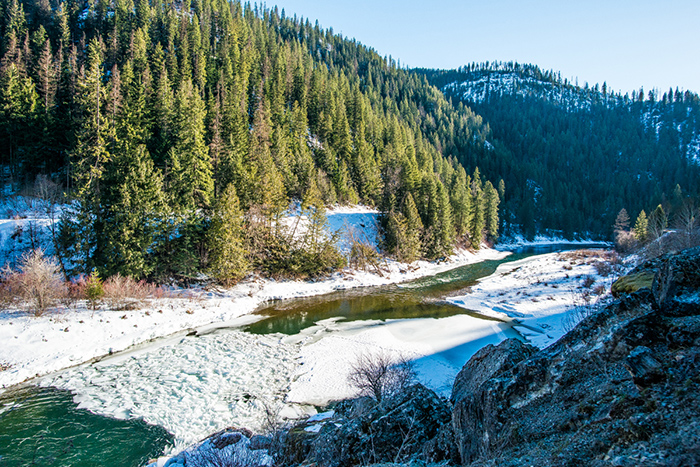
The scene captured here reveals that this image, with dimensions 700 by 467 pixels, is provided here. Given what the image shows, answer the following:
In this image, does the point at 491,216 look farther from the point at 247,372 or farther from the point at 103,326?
the point at 103,326

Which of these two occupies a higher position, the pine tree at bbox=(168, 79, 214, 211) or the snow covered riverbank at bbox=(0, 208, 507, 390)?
the pine tree at bbox=(168, 79, 214, 211)

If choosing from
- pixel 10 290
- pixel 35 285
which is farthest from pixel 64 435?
pixel 10 290

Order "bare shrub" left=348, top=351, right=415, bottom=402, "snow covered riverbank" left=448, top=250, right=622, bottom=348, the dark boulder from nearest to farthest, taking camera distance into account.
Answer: the dark boulder, "bare shrub" left=348, top=351, right=415, bottom=402, "snow covered riverbank" left=448, top=250, right=622, bottom=348

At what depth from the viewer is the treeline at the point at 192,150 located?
98.7ft

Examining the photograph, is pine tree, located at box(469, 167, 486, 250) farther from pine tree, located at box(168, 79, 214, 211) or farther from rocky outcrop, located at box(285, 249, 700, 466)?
rocky outcrop, located at box(285, 249, 700, 466)

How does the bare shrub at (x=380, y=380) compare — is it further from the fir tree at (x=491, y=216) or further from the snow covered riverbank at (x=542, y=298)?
the fir tree at (x=491, y=216)

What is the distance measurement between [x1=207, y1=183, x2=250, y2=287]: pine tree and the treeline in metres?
0.14

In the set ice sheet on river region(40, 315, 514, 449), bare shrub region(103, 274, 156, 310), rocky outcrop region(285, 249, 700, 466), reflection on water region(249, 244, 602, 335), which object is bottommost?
reflection on water region(249, 244, 602, 335)

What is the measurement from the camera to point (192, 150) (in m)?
38.0

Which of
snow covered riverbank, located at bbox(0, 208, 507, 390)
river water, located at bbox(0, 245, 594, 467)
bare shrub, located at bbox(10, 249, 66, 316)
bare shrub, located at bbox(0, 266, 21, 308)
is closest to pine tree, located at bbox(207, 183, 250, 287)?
snow covered riverbank, located at bbox(0, 208, 507, 390)

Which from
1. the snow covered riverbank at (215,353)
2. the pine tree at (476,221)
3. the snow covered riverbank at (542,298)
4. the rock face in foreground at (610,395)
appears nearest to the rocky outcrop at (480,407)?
the rock face in foreground at (610,395)

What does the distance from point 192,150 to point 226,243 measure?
13073 millimetres

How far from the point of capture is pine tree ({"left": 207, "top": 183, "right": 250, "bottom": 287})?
108 ft

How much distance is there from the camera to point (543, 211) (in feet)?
381
